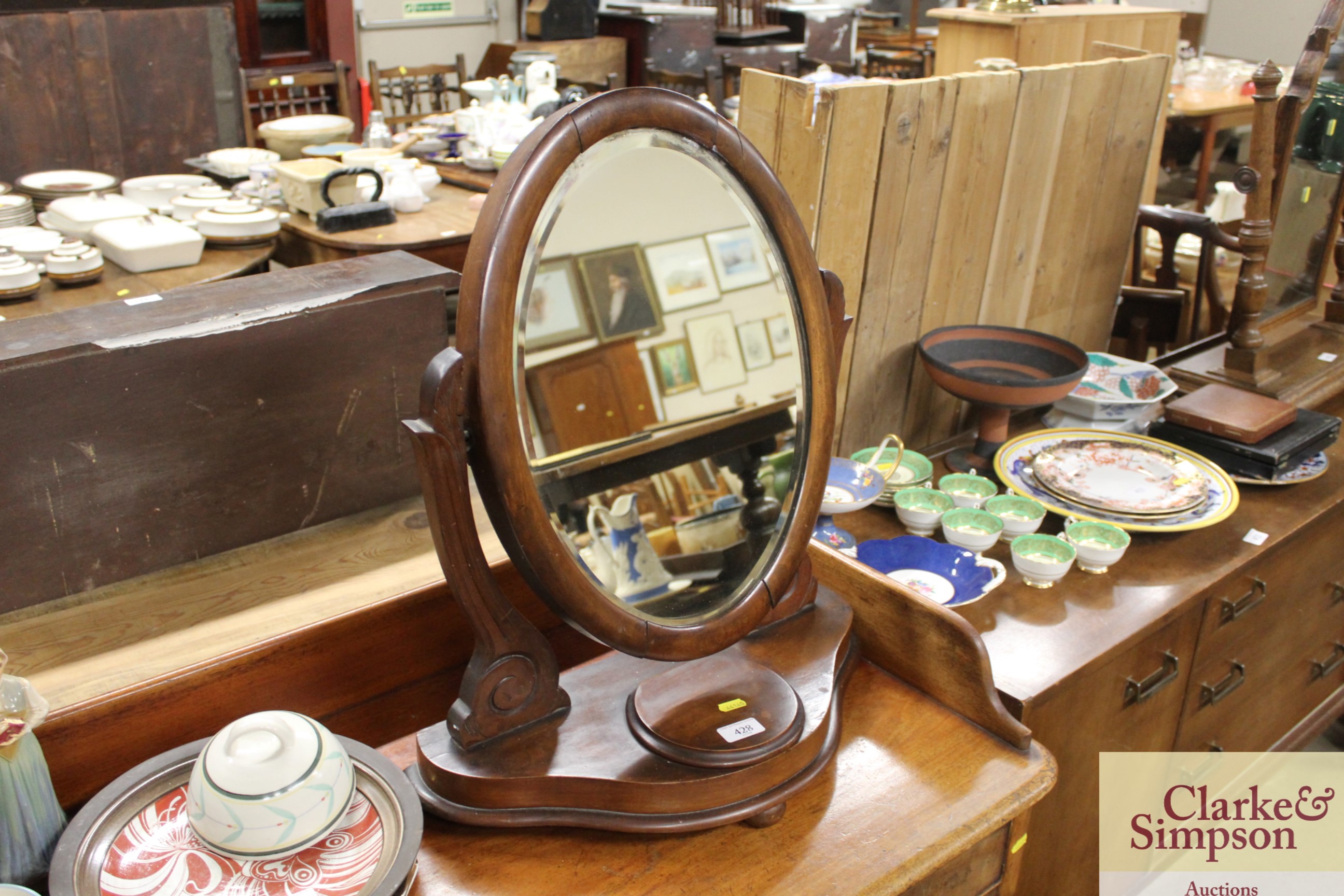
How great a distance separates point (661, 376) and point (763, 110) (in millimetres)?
705

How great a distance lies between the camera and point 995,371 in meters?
1.70

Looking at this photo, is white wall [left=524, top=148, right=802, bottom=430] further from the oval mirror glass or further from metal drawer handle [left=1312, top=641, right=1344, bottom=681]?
metal drawer handle [left=1312, top=641, right=1344, bottom=681]

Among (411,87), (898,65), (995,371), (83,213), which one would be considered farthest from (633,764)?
(898,65)

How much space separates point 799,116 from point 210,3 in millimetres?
3709

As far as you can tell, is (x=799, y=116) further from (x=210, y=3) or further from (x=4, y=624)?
(x=210, y=3)

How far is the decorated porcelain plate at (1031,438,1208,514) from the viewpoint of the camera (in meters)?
1.52

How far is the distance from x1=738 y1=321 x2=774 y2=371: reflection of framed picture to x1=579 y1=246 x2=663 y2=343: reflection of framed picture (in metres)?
0.09

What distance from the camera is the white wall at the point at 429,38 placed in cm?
577

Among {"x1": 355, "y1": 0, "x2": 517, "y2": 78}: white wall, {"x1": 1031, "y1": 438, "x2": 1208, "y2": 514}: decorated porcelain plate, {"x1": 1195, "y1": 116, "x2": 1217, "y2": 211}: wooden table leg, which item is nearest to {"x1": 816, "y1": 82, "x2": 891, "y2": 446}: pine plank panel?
{"x1": 1031, "y1": 438, "x2": 1208, "y2": 514}: decorated porcelain plate

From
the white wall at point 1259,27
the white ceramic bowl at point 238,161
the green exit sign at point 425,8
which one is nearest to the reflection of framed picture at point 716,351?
the white ceramic bowl at point 238,161

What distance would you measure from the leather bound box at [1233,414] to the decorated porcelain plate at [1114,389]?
0.06 m

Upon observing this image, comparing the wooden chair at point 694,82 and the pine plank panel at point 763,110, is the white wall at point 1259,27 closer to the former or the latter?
the wooden chair at point 694,82

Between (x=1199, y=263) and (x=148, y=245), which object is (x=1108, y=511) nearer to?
(x=1199, y=263)

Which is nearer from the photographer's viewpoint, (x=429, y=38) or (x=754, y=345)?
(x=754, y=345)
